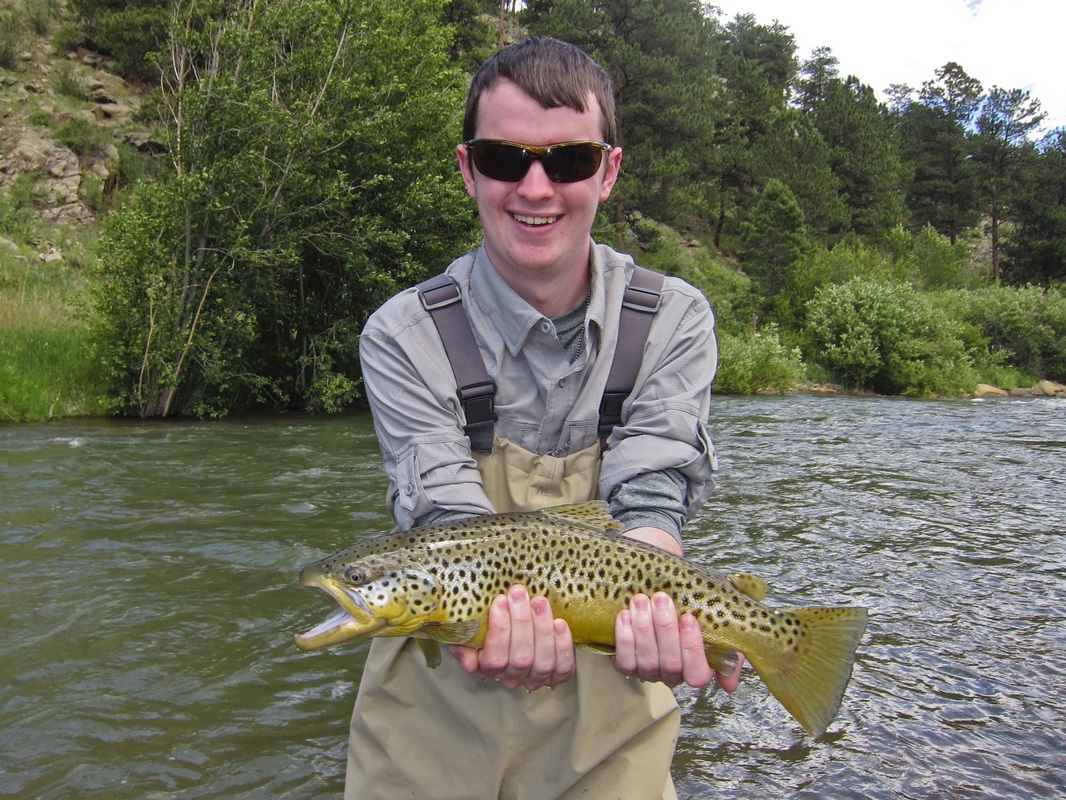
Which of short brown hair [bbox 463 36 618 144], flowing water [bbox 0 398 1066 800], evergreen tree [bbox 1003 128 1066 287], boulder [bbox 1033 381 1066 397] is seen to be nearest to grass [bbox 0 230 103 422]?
flowing water [bbox 0 398 1066 800]

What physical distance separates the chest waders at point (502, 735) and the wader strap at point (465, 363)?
2.54 feet

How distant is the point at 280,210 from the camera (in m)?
17.4

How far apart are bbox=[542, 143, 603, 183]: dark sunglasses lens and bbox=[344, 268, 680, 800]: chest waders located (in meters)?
1.61

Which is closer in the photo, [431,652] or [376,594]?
[376,594]

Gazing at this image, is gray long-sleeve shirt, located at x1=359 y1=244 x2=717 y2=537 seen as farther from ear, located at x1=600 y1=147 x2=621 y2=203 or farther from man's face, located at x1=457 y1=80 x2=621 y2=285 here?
ear, located at x1=600 y1=147 x2=621 y2=203

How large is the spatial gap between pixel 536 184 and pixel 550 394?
0.73 metres

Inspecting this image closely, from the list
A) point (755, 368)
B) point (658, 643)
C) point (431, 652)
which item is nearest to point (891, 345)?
point (755, 368)

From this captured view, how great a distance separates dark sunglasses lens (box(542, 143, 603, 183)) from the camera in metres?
3.07

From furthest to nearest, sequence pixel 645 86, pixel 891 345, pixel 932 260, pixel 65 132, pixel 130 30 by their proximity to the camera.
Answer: pixel 932 260 < pixel 645 86 < pixel 130 30 < pixel 891 345 < pixel 65 132

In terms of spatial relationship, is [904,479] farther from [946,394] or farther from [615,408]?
[946,394]

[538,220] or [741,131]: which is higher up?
[741,131]

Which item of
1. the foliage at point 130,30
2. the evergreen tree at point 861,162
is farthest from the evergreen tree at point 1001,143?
the foliage at point 130,30

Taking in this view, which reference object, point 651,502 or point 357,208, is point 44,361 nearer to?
point 357,208

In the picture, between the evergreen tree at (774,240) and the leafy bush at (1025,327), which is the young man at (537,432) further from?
the evergreen tree at (774,240)
